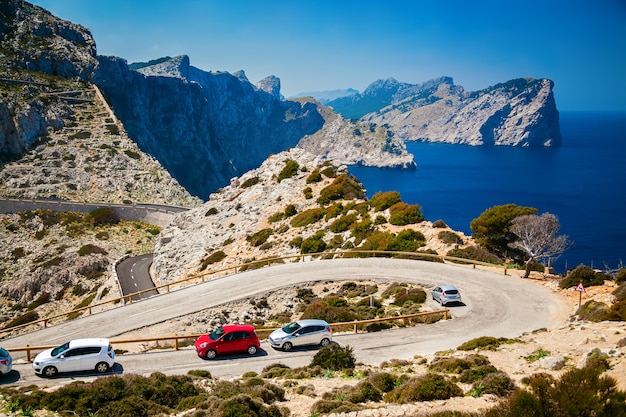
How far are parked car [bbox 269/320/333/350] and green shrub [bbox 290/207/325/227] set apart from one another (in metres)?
30.0

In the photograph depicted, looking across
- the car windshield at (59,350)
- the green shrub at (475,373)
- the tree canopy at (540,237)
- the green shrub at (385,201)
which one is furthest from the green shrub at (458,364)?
the green shrub at (385,201)

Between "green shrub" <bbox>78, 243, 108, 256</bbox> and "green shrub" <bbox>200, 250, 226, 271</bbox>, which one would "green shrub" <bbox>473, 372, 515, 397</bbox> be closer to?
"green shrub" <bbox>200, 250, 226, 271</bbox>

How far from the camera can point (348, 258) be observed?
4625 cm

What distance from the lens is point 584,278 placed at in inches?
1383

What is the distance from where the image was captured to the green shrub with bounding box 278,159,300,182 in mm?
72812

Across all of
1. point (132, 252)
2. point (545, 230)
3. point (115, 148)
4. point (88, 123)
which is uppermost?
point (88, 123)

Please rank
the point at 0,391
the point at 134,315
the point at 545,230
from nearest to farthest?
the point at 0,391 < the point at 134,315 < the point at 545,230

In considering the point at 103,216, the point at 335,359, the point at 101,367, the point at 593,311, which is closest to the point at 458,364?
the point at 335,359

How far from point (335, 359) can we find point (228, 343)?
628cm

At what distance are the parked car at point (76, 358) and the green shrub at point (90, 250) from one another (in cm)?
5542

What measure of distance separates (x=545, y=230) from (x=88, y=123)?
404ft

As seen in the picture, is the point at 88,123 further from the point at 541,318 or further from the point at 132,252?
the point at 541,318

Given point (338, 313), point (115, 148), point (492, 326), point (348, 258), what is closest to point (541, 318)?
point (492, 326)

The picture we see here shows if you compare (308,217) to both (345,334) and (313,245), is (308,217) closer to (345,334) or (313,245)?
(313,245)
